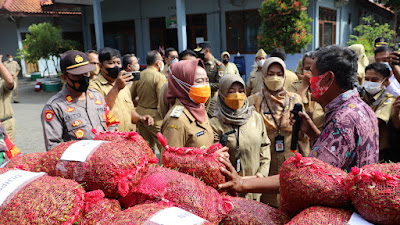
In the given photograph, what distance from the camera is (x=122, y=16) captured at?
17625mm

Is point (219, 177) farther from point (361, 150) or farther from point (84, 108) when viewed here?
point (84, 108)

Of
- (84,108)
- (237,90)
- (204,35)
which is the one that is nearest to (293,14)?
(204,35)

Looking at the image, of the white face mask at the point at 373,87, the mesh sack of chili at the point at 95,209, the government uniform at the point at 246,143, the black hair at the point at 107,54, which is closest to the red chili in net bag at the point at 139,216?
the mesh sack of chili at the point at 95,209

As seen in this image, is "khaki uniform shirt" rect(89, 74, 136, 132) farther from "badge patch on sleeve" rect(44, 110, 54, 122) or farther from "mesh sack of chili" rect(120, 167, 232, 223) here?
"mesh sack of chili" rect(120, 167, 232, 223)

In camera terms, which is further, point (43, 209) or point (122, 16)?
point (122, 16)

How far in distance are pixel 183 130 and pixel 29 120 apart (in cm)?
969

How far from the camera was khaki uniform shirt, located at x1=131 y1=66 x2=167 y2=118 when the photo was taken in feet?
19.0

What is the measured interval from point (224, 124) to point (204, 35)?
12.7m

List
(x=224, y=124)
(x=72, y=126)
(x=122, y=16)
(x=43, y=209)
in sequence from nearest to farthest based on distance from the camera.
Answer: (x=43, y=209), (x=72, y=126), (x=224, y=124), (x=122, y=16)

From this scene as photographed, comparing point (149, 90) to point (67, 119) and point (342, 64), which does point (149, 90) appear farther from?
point (342, 64)

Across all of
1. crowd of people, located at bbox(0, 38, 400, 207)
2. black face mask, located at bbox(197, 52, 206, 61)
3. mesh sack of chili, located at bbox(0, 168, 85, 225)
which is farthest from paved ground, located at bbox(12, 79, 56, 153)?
mesh sack of chili, located at bbox(0, 168, 85, 225)

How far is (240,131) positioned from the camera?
3139 mm

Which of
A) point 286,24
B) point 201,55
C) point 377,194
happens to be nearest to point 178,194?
point 377,194

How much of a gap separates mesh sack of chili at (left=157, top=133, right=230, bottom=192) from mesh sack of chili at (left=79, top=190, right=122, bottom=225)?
0.47 meters
